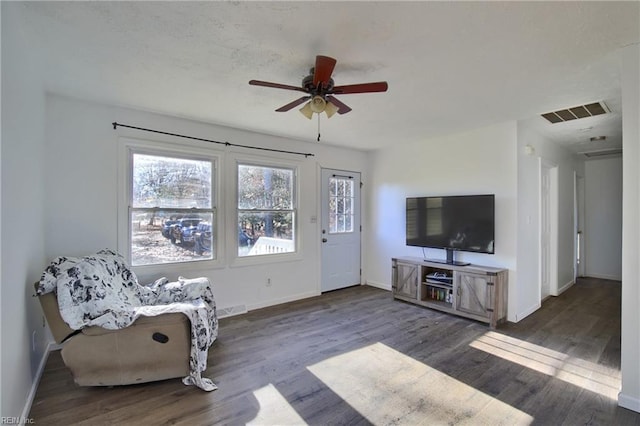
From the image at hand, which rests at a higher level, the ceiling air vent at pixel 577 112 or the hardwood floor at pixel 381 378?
the ceiling air vent at pixel 577 112

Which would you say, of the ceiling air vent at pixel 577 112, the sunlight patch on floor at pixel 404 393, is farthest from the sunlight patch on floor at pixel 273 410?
the ceiling air vent at pixel 577 112

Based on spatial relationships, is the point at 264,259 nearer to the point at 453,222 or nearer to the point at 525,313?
the point at 453,222

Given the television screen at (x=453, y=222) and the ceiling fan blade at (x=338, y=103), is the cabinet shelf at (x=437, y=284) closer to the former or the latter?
the television screen at (x=453, y=222)

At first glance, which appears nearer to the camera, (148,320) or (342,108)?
(148,320)

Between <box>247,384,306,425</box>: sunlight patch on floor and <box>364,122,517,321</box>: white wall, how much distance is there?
10.0 ft

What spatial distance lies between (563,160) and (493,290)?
3158mm

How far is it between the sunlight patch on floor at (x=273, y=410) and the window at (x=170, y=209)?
78.7 inches

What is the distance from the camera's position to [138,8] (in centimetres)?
165

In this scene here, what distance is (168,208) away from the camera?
3463mm

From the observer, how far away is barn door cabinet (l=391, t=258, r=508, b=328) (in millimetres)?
3518

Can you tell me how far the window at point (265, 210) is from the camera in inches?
161

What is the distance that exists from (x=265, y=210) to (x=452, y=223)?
2.64 metres

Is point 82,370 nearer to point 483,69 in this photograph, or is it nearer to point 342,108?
point 342,108

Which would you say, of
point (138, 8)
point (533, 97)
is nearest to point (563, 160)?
point (533, 97)
